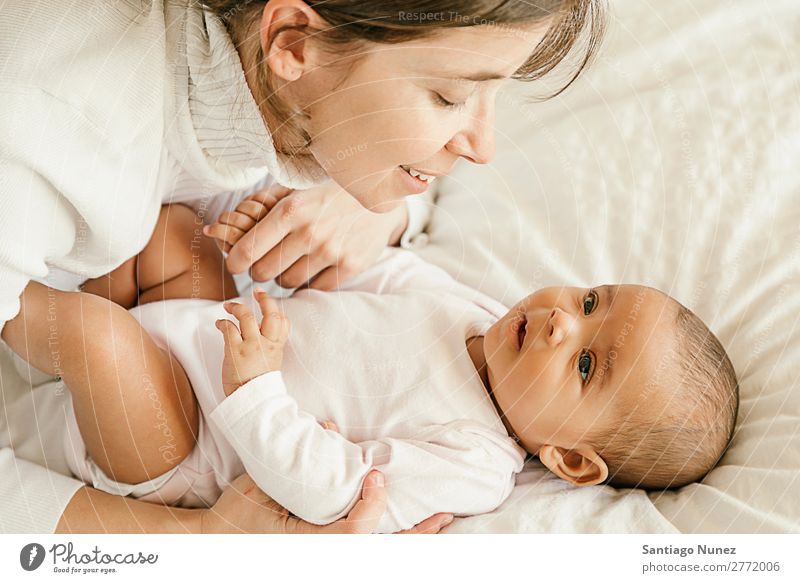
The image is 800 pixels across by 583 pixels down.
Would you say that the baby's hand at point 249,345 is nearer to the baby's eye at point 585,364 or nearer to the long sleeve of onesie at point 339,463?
the long sleeve of onesie at point 339,463

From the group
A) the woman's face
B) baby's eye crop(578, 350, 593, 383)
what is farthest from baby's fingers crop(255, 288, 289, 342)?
baby's eye crop(578, 350, 593, 383)

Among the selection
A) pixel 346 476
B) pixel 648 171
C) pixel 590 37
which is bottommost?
pixel 346 476

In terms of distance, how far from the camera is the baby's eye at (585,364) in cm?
52

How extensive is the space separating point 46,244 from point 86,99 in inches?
3.6

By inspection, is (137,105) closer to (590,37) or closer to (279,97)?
(279,97)

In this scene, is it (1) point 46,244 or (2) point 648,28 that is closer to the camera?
(1) point 46,244

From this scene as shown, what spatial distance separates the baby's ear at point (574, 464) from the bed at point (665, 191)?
1 centimetres

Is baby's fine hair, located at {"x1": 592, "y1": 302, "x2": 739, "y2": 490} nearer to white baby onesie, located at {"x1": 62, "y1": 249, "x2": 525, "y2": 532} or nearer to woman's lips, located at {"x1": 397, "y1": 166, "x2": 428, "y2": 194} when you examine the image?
white baby onesie, located at {"x1": 62, "y1": 249, "x2": 525, "y2": 532}

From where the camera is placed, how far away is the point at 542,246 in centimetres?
64

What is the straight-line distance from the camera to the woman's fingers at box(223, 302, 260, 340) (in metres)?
0.50

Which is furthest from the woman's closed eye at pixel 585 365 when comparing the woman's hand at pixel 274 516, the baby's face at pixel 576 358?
the woman's hand at pixel 274 516

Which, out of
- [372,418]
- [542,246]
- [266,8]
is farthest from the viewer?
[542,246]

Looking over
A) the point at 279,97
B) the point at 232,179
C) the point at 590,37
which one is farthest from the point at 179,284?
the point at 590,37

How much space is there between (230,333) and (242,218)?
13 cm
